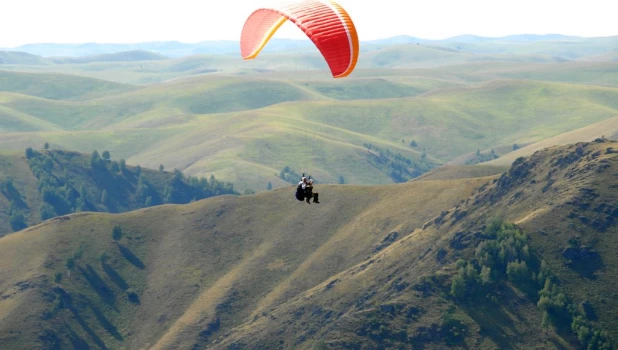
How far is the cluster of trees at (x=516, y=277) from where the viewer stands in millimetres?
174000

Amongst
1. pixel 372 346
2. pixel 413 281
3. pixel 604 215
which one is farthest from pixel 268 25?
pixel 604 215

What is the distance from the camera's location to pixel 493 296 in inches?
7279

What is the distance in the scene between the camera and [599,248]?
186625mm

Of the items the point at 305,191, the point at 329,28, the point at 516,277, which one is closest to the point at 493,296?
the point at 516,277

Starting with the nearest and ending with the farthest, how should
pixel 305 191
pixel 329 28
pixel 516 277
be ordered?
pixel 329 28
pixel 305 191
pixel 516 277

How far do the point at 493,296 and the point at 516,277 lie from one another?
7.01 metres

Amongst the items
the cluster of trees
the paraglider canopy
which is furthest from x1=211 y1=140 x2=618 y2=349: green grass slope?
the paraglider canopy

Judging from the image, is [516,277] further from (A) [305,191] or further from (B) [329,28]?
(B) [329,28]

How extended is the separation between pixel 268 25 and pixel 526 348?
363ft

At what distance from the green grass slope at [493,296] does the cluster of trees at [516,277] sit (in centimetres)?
20

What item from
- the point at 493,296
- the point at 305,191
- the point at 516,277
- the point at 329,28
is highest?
the point at 329,28

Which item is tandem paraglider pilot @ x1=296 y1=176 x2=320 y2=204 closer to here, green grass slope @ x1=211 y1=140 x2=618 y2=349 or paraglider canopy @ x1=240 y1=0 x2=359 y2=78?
paraglider canopy @ x1=240 y1=0 x2=359 y2=78

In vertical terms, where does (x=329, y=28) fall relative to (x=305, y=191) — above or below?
above

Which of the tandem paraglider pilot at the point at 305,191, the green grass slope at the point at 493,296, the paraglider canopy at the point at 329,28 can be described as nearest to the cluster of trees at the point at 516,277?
the green grass slope at the point at 493,296
